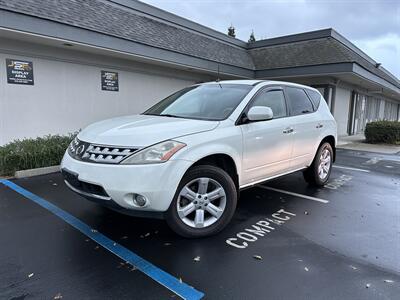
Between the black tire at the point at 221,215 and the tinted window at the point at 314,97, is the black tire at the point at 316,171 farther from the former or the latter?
the black tire at the point at 221,215

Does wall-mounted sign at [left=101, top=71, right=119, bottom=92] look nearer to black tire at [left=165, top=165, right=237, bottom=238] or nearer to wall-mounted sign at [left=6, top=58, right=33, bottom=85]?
wall-mounted sign at [left=6, top=58, right=33, bottom=85]

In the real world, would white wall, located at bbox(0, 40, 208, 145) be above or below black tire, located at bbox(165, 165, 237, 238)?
above

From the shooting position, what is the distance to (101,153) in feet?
9.69

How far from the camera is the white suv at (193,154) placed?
2.82m

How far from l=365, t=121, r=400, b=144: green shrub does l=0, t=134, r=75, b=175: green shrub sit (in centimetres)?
1335

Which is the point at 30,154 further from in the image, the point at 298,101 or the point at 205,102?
the point at 298,101

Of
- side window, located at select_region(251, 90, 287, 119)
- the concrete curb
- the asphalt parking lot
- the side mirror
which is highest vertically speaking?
side window, located at select_region(251, 90, 287, 119)

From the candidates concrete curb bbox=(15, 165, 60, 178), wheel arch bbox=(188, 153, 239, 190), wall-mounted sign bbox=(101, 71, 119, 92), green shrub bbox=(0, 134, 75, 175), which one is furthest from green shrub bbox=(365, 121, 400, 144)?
concrete curb bbox=(15, 165, 60, 178)

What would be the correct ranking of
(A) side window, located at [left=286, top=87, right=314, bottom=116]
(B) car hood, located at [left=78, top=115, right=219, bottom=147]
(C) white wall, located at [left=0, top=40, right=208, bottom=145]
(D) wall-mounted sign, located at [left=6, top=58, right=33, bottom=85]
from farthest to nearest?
(C) white wall, located at [left=0, top=40, right=208, bottom=145], (D) wall-mounted sign, located at [left=6, top=58, right=33, bottom=85], (A) side window, located at [left=286, top=87, right=314, bottom=116], (B) car hood, located at [left=78, top=115, right=219, bottom=147]

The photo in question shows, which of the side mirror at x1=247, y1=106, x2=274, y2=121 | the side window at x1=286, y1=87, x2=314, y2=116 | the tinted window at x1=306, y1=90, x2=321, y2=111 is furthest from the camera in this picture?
the tinted window at x1=306, y1=90, x2=321, y2=111

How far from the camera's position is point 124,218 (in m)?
3.79

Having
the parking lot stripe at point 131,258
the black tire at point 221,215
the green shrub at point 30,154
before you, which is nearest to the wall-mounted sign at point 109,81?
the green shrub at point 30,154

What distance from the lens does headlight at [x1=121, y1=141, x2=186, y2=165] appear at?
2.80 metres

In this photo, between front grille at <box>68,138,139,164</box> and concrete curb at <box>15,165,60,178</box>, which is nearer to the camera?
front grille at <box>68,138,139,164</box>
